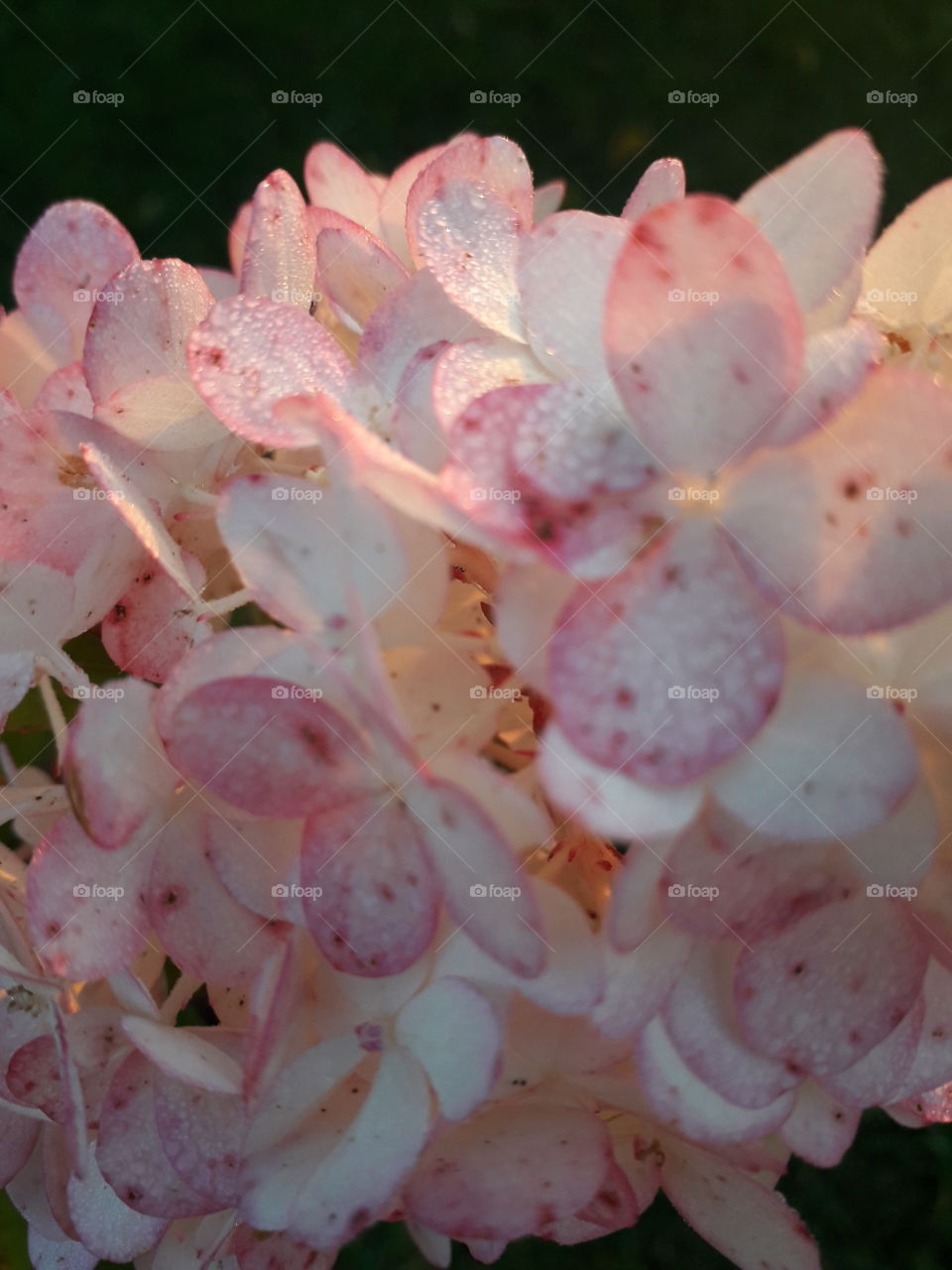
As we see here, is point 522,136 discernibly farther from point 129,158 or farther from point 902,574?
point 902,574

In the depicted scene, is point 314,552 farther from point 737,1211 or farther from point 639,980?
point 737,1211

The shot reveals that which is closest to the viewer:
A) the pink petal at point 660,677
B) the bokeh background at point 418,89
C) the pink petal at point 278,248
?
the pink petal at point 660,677

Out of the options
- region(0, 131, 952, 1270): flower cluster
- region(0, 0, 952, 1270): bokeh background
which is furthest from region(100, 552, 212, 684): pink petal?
region(0, 0, 952, 1270): bokeh background

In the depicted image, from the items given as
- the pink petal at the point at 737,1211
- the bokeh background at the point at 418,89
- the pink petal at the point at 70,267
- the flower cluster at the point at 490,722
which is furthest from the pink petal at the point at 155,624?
the bokeh background at the point at 418,89

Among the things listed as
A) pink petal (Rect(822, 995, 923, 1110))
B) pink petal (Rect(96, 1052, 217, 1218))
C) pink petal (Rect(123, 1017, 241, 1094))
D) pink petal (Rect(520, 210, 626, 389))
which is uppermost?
pink petal (Rect(520, 210, 626, 389))

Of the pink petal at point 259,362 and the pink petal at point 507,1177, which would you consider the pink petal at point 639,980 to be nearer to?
the pink petal at point 507,1177

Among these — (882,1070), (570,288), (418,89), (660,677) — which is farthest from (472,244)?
(418,89)

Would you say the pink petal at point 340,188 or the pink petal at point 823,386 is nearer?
the pink petal at point 823,386

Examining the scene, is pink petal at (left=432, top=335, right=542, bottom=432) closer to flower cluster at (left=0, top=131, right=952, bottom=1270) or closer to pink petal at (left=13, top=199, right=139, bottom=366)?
flower cluster at (left=0, top=131, right=952, bottom=1270)
